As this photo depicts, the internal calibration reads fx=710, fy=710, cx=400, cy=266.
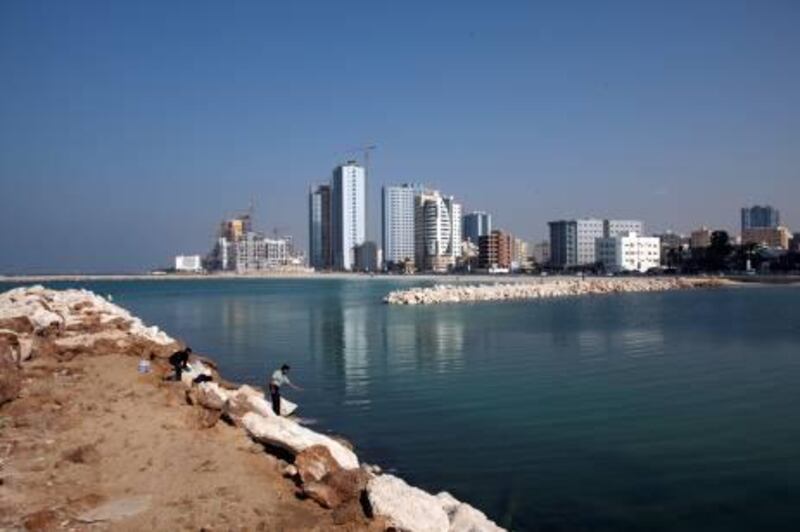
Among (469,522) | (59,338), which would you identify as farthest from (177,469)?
(59,338)

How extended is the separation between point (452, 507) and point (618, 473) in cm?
394

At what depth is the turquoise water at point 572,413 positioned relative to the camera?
409 inches

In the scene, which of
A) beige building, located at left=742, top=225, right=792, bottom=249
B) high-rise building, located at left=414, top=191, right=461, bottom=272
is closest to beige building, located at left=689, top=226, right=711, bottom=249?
beige building, located at left=742, top=225, right=792, bottom=249

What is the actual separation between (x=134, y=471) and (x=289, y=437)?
213cm

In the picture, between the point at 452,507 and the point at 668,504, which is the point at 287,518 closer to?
the point at 452,507

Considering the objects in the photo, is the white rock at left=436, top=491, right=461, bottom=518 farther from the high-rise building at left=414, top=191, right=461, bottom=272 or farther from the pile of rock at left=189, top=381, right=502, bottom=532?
the high-rise building at left=414, top=191, right=461, bottom=272

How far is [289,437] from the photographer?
10.3m

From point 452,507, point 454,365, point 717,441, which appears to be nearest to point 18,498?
point 452,507

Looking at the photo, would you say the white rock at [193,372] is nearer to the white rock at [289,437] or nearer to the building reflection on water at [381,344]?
the building reflection on water at [381,344]

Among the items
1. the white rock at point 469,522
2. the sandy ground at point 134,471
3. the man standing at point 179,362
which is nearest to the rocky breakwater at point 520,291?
the man standing at point 179,362

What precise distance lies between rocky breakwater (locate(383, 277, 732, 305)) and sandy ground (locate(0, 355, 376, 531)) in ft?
166

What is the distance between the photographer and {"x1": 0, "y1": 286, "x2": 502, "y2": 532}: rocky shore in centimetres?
802

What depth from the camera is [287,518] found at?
8062 millimetres

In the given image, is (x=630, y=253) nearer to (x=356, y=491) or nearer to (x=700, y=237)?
(x=700, y=237)
